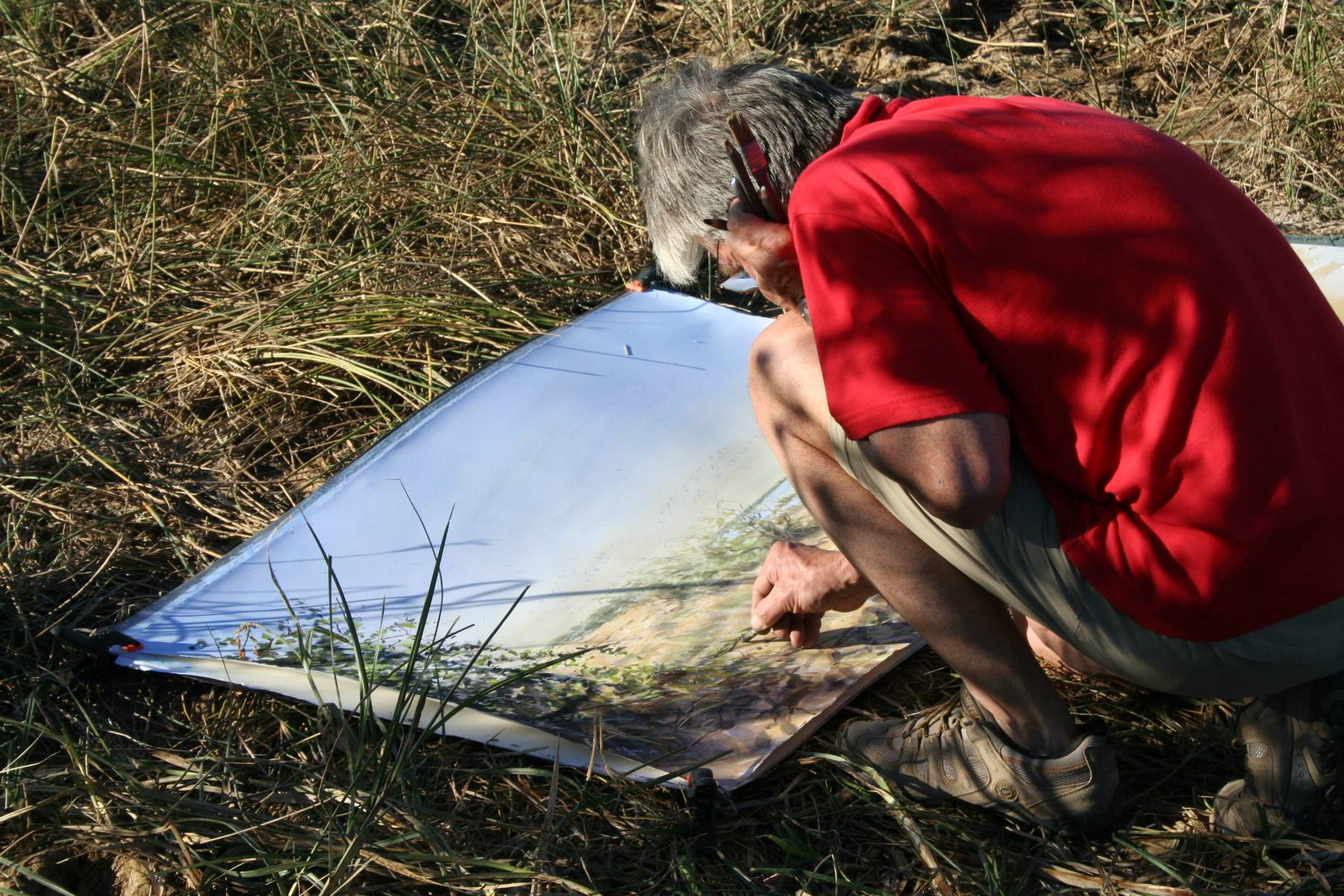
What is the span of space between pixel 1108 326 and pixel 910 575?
446 mm

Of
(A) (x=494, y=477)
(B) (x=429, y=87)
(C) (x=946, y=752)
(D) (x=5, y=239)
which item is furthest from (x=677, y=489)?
(D) (x=5, y=239)

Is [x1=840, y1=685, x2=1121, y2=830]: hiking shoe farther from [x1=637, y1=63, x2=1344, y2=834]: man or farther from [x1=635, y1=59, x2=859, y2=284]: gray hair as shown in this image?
[x1=635, y1=59, x2=859, y2=284]: gray hair

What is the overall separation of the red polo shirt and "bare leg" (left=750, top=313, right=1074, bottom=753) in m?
0.24

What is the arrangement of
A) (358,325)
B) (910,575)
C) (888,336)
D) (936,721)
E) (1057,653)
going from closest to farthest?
(888,336), (910,575), (936,721), (1057,653), (358,325)

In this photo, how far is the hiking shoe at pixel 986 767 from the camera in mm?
1631

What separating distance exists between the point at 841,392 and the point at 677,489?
101cm

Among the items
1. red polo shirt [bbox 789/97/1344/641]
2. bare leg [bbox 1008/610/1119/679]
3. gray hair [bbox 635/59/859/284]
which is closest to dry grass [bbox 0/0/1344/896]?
bare leg [bbox 1008/610/1119/679]

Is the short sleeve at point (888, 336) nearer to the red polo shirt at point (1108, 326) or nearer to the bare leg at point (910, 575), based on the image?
the red polo shirt at point (1108, 326)

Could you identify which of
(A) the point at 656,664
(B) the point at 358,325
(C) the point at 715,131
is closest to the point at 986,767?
(A) the point at 656,664

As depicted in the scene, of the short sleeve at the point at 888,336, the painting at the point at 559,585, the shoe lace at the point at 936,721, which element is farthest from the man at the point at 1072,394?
the painting at the point at 559,585

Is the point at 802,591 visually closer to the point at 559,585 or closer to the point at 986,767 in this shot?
the point at 986,767

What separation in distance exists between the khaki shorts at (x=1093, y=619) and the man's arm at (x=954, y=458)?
99 millimetres

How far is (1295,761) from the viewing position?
1531 millimetres

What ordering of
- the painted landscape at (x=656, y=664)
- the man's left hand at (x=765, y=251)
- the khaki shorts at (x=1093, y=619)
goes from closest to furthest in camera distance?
1. the khaki shorts at (x=1093, y=619)
2. the man's left hand at (x=765, y=251)
3. the painted landscape at (x=656, y=664)
